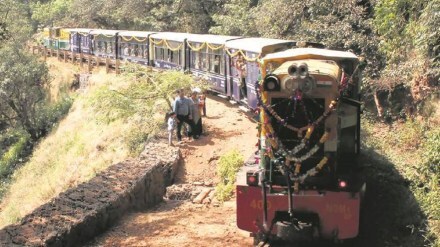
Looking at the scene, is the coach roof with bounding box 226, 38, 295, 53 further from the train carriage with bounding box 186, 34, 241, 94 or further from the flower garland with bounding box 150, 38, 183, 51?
the flower garland with bounding box 150, 38, 183, 51

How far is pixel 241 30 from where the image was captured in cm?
2950

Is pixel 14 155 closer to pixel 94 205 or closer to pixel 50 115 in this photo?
pixel 50 115

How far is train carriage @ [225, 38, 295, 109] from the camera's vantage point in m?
15.3

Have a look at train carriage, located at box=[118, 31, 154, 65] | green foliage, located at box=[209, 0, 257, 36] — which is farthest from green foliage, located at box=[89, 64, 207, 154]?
green foliage, located at box=[209, 0, 257, 36]

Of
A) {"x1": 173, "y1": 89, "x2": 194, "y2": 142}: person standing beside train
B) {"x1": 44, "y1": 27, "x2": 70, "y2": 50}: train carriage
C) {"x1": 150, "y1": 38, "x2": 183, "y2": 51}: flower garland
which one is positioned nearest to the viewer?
{"x1": 173, "y1": 89, "x2": 194, "y2": 142}: person standing beside train

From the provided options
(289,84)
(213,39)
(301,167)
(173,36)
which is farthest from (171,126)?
(173,36)

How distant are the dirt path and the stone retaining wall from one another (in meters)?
0.27

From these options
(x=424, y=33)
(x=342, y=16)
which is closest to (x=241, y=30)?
(x=342, y=16)

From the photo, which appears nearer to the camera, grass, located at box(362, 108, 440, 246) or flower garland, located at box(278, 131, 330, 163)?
flower garland, located at box(278, 131, 330, 163)

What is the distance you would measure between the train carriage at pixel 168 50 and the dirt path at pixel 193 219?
379 inches

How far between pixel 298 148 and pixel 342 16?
1255 centimetres

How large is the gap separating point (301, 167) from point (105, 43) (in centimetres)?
2805

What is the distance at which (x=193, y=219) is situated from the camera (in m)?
→ 9.54

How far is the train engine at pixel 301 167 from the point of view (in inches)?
288
